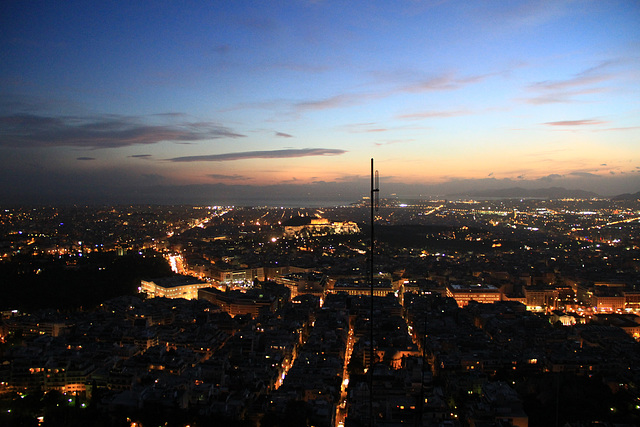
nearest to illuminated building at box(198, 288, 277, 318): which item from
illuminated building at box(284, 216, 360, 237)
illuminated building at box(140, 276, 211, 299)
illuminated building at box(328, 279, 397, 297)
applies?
illuminated building at box(140, 276, 211, 299)

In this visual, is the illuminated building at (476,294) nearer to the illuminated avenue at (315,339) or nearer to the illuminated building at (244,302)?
the illuminated avenue at (315,339)

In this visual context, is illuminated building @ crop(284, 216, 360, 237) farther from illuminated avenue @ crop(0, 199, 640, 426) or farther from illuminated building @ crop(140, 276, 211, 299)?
illuminated building @ crop(140, 276, 211, 299)

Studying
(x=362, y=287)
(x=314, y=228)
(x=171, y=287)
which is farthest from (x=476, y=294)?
(x=314, y=228)

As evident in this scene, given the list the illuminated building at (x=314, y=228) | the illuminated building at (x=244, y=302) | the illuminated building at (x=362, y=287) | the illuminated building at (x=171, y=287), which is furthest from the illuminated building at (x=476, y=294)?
the illuminated building at (x=314, y=228)

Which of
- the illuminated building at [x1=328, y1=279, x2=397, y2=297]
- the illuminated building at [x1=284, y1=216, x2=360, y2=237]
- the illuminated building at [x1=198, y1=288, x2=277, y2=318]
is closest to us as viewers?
the illuminated building at [x1=198, y1=288, x2=277, y2=318]

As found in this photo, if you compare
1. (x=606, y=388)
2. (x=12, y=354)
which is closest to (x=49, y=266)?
(x=12, y=354)

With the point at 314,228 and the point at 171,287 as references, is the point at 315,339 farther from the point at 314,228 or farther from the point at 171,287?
the point at 314,228

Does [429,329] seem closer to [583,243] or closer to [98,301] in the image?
[98,301]
